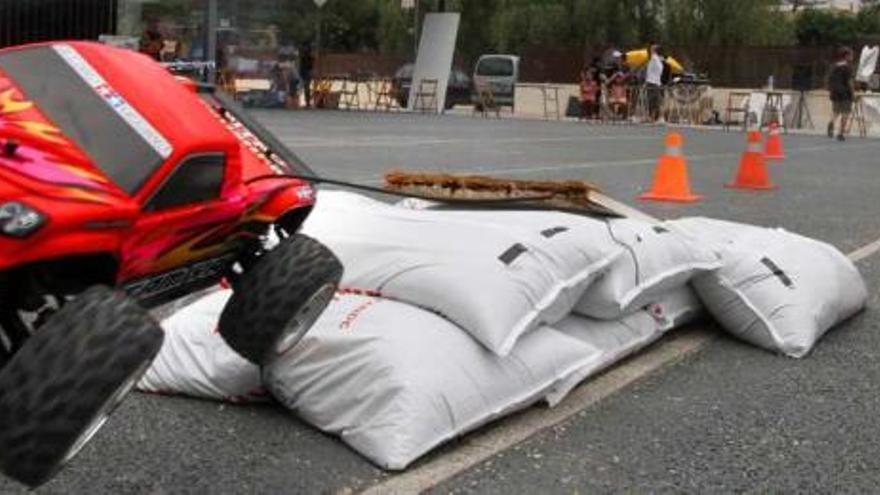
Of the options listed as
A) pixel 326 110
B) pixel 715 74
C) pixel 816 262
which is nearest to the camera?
pixel 816 262

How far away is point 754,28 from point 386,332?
3680 cm

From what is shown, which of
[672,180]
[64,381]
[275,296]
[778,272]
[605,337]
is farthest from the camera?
[672,180]

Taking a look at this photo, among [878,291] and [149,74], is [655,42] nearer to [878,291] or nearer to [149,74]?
[878,291]

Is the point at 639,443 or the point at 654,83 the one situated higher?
the point at 654,83

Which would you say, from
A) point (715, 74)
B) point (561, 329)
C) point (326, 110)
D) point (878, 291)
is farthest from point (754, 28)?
point (561, 329)

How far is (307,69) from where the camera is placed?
93.8 feet

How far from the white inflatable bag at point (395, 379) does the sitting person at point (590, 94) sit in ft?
87.1

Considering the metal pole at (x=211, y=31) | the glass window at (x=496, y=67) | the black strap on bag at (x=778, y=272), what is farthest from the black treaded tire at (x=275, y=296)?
the glass window at (x=496, y=67)

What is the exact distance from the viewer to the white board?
29281mm

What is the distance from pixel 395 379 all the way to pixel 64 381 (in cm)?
143

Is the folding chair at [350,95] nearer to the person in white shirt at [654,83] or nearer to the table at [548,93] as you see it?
the table at [548,93]

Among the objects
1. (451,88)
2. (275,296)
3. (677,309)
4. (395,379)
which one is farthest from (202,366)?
(451,88)

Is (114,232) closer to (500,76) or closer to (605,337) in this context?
(605,337)

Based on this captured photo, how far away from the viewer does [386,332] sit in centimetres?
375
